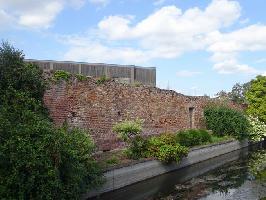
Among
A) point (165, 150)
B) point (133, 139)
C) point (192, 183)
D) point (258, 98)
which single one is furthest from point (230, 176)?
point (258, 98)

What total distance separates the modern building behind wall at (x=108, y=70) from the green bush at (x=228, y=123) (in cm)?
433

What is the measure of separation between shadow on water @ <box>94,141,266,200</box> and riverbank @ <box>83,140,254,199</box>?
0.17m

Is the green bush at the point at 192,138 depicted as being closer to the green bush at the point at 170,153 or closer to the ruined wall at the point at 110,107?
the ruined wall at the point at 110,107

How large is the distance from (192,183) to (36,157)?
26.2 feet

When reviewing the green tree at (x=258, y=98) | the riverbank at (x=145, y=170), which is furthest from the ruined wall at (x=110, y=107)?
the green tree at (x=258, y=98)

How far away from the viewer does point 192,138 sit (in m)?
21.7

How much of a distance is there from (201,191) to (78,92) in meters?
6.31

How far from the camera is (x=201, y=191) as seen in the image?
14672mm

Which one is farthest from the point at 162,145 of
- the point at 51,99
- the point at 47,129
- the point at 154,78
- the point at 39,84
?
the point at 154,78

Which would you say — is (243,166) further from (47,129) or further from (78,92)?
(47,129)

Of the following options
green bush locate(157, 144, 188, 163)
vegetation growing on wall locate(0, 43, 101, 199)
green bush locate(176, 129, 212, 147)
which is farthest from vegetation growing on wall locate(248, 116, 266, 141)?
vegetation growing on wall locate(0, 43, 101, 199)

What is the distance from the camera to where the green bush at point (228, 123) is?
27344 millimetres

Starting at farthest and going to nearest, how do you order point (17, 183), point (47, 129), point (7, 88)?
point (7, 88)
point (47, 129)
point (17, 183)

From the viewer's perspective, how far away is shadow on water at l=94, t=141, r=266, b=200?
45.6 feet
